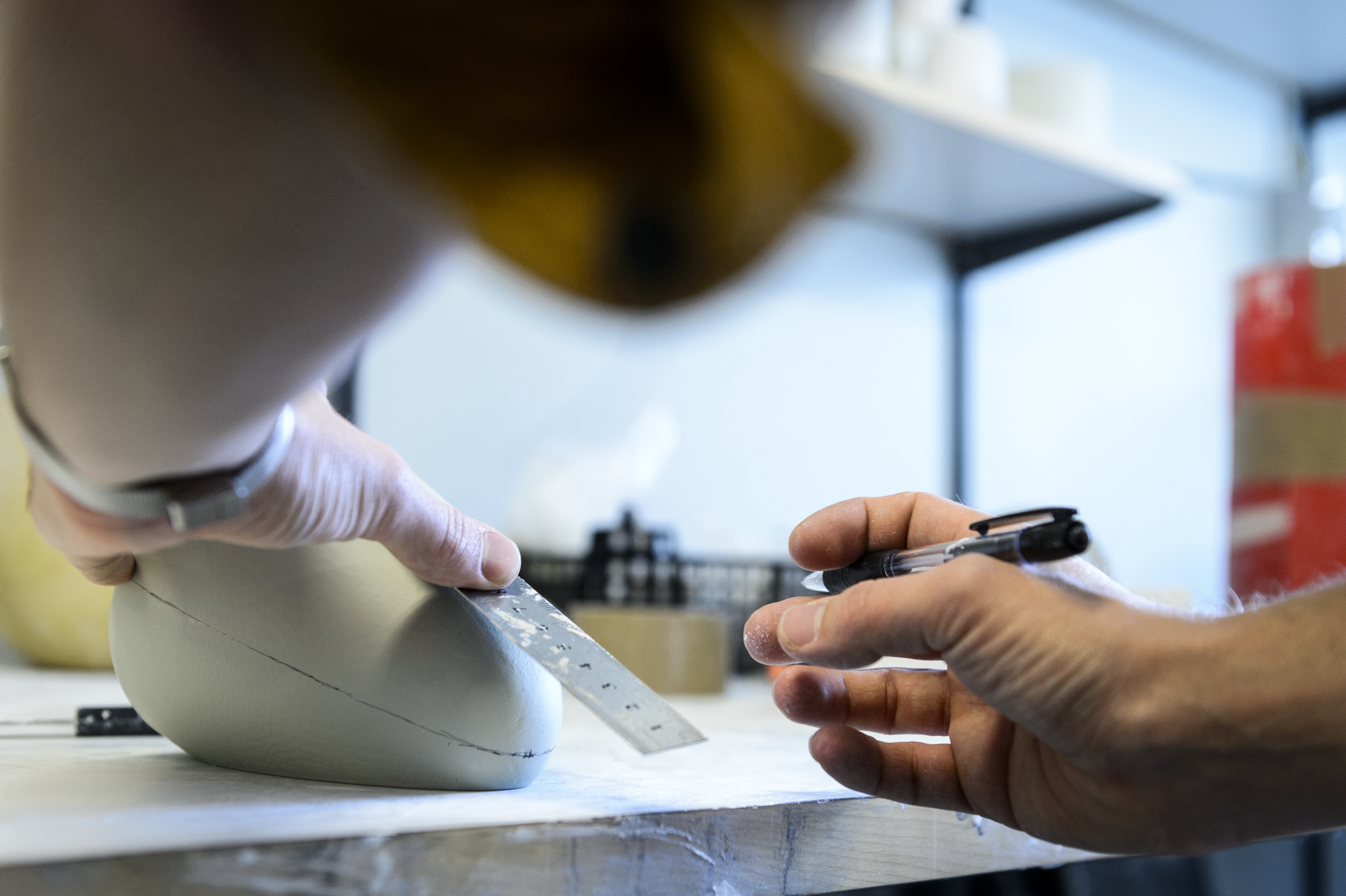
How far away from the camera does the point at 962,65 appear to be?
1.22 m

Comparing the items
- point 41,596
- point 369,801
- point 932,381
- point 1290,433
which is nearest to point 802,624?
point 369,801

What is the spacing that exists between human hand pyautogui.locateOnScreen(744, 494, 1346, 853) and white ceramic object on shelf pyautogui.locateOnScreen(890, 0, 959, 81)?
98 cm

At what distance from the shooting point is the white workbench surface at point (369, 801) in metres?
0.32

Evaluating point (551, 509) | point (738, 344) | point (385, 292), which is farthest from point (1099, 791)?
point (738, 344)

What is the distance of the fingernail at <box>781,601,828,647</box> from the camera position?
1.26ft

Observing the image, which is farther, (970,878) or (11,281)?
(970,878)

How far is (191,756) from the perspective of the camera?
489 mm

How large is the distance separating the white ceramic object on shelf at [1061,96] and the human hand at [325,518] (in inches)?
45.6

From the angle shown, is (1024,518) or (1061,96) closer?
(1024,518)

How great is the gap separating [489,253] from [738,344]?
4.39ft

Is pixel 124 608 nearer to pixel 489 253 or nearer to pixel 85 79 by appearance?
pixel 85 79

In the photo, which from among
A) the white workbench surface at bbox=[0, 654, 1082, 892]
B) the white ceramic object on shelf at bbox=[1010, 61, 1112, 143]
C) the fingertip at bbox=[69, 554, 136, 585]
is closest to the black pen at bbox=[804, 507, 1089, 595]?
the white workbench surface at bbox=[0, 654, 1082, 892]

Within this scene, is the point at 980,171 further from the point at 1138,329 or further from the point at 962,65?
the point at 1138,329

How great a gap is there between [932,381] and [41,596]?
1321 millimetres
